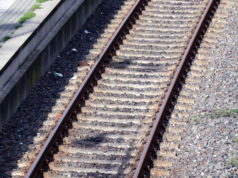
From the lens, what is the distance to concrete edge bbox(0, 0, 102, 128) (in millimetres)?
13133

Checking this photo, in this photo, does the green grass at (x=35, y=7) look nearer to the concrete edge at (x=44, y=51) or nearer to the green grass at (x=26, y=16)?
the green grass at (x=26, y=16)

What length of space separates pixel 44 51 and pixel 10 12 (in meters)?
1.95

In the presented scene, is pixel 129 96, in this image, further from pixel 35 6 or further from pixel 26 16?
pixel 35 6

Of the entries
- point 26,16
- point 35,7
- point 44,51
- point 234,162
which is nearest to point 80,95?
point 44,51

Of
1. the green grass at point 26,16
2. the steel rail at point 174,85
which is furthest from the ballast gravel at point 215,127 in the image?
the green grass at point 26,16

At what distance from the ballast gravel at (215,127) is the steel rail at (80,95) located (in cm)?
226

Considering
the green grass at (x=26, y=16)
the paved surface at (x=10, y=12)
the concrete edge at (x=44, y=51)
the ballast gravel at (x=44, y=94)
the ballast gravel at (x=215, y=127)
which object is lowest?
the ballast gravel at (x=215, y=127)

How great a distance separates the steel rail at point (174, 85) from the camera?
11.4 m

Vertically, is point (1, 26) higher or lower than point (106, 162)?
higher

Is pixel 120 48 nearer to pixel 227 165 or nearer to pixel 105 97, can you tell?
pixel 105 97

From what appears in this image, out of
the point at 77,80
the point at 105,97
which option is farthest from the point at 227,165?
the point at 77,80

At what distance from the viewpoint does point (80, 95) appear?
44.0 ft

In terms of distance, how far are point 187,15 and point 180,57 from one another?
2.30 m

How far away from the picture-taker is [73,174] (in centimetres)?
1134
